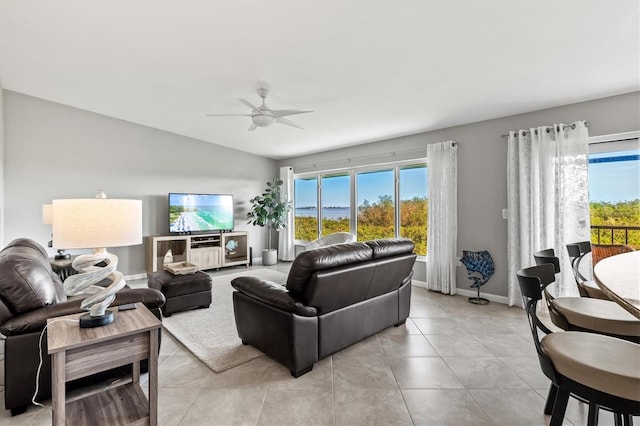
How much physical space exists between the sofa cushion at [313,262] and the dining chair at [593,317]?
122 centimetres

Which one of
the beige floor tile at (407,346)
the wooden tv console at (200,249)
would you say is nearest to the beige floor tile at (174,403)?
the beige floor tile at (407,346)

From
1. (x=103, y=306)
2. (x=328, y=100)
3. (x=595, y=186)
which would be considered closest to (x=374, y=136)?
(x=328, y=100)

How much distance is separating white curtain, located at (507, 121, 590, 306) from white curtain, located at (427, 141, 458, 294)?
72cm

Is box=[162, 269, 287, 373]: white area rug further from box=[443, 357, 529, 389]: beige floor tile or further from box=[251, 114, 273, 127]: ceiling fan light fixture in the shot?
box=[251, 114, 273, 127]: ceiling fan light fixture

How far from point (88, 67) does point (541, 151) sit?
209 inches

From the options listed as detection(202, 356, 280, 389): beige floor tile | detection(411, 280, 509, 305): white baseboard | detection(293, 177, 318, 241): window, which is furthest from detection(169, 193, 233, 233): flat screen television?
detection(411, 280, 509, 305): white baseboard

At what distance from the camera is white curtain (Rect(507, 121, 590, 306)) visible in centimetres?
333

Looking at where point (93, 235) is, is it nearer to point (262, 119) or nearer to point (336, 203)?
point (262, 119)

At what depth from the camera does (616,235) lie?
135 inches

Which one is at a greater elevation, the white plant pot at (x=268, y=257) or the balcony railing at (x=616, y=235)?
the balcony railing at (x=616, y=235)

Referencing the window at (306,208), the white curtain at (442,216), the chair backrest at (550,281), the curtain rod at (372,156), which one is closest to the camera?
the chair backrest at (550,281)

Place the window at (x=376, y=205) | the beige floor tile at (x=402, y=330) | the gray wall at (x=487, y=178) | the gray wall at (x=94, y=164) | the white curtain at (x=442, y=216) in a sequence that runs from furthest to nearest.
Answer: the window at (x=376, y=205)
the white curtain at (x=442, y=216)
the gray wall at (x=94, y=164)
the gray wall at (x=487, y=178)
the beige floor tile at (x=402, y=330)

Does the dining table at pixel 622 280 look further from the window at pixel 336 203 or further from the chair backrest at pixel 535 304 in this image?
the window at pixel 336 203

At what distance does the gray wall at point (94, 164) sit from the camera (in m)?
4.13
